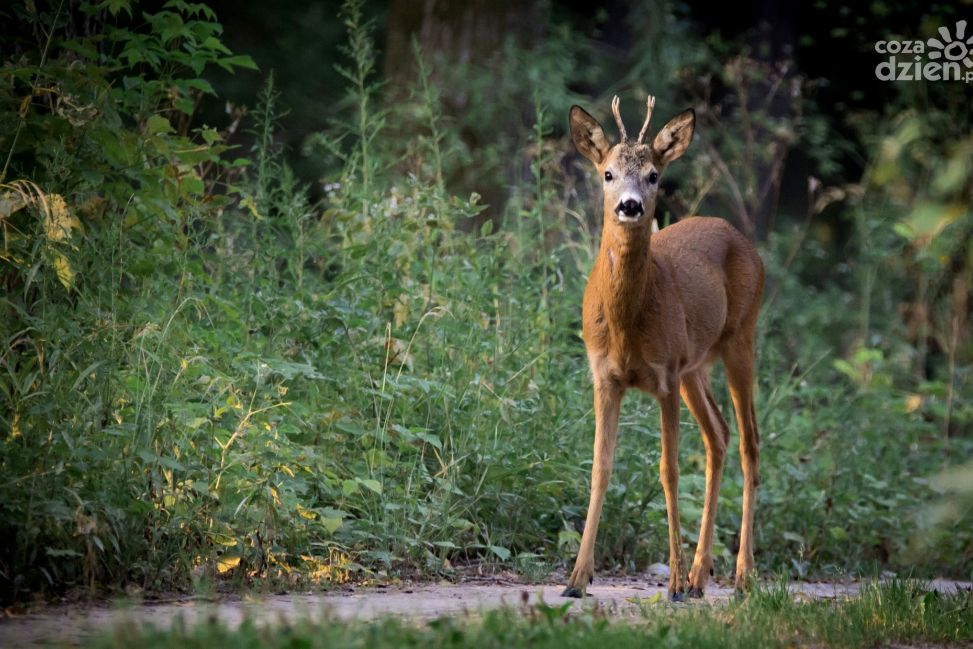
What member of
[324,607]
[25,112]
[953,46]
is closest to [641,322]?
[324,607]

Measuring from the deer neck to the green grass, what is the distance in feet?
4.50

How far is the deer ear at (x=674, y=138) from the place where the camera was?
6.68 m

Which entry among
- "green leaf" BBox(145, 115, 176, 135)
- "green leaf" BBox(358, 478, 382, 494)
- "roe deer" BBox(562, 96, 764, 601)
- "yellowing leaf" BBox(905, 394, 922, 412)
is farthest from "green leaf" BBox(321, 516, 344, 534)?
"yellowing leaf" BBox(905, 394, 922, 412)

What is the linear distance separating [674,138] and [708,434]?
164 cm

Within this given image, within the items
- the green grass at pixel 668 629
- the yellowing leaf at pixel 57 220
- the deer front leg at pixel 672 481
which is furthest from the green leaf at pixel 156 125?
the green grass at pixel 668 629

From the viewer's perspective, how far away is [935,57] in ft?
44.9

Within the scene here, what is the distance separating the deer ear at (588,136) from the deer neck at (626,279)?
1.68ft

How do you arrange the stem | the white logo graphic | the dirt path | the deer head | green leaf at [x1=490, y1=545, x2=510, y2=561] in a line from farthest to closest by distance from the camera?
the white logo graphic < green leaf at [x1=490, y1=545, x2=510, y2=561] < the deer head < the stem < the dirt path

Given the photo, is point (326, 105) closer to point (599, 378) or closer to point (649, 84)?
point (649, 84)

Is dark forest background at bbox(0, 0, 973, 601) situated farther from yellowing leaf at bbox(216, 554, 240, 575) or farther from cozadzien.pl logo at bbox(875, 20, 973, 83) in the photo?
cozadzien.pl logo at bbox(875, 20, 973, 83)

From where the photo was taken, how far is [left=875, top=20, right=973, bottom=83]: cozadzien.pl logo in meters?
13.5

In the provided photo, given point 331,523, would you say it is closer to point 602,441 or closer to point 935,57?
point 602,441

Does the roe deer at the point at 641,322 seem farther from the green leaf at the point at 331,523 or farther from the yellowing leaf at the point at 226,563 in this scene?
the yellowing leaf at the point at 226,563

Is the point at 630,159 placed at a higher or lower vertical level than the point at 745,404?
higher
